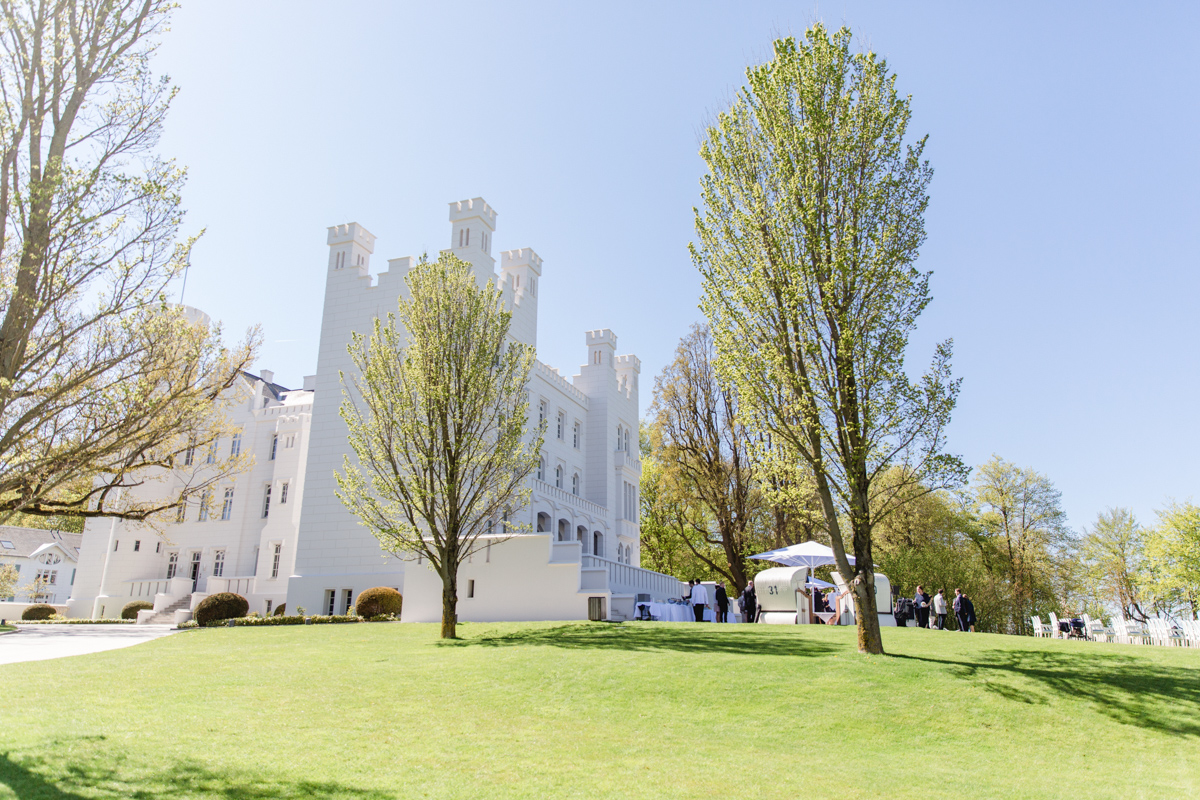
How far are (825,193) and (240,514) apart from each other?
3388 cm

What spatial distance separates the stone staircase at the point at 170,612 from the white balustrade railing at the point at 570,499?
1718cm

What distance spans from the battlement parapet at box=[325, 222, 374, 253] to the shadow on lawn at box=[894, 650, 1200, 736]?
95.7 ft

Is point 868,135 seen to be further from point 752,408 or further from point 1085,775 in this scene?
point 1085,775

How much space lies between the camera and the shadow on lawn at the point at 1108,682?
32.1ft

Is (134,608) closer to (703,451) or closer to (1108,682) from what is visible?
(703,451)

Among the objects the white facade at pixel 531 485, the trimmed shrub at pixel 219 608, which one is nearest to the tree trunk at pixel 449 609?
the white facade at pixel 531 485

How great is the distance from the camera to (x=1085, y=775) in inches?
314

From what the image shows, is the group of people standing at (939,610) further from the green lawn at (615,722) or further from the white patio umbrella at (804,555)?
the green lawn at (615,722)

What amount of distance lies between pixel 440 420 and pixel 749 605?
36.9 ft

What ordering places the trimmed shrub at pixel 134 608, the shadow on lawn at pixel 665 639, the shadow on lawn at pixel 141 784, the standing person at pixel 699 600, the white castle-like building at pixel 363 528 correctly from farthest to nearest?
the trimmed shrub at pixel 134 608 < the white castle-like building at pixel 363 528 < the standing person at pixel 699 600 < the shadow on lawn at pixel 665 639 < the shadow on lawn at pixel 141 784

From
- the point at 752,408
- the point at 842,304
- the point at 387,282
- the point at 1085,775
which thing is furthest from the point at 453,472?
the point at 387,282

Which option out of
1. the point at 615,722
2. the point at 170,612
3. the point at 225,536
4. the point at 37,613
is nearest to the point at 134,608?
the point at 170,612

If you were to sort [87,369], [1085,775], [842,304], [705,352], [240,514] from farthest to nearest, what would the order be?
[240,514]
[705,352]
[842,304]
[87,369]
[1085,775]

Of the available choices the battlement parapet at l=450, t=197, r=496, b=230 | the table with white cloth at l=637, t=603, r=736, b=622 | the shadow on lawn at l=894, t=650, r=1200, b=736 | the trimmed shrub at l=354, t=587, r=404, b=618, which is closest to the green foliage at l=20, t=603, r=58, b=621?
the trimmed shrub at l=354, t=587, r=404, b=618
